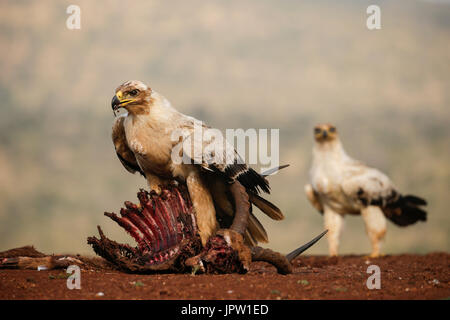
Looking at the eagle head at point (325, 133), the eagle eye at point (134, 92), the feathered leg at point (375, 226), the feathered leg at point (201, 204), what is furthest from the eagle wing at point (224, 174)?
the eagle head at point (325, 133)

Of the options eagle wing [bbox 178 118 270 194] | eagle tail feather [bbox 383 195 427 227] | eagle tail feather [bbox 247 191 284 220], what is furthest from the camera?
eagle tail feather [bbox 383 195 427 227]

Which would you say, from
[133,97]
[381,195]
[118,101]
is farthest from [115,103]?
[381,195]

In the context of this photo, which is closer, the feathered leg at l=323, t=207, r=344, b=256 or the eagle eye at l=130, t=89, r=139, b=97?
the eagle eye at l=130, t=89, r=139, b=97

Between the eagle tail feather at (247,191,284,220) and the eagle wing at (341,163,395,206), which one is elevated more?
the eagle wing at (341,163,395,206)

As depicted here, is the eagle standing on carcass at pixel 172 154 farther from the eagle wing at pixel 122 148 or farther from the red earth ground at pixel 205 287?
the red earth ground at pixel 205 287

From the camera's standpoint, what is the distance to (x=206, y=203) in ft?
21.7

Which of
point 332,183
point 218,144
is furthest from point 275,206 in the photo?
point 332,183

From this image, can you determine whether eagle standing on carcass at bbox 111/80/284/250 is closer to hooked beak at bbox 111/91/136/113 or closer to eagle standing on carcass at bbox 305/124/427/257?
hooked beak at bbox 111/91/136/113

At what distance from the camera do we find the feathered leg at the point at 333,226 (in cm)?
1209

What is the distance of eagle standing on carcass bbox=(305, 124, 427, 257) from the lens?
11711 mm
